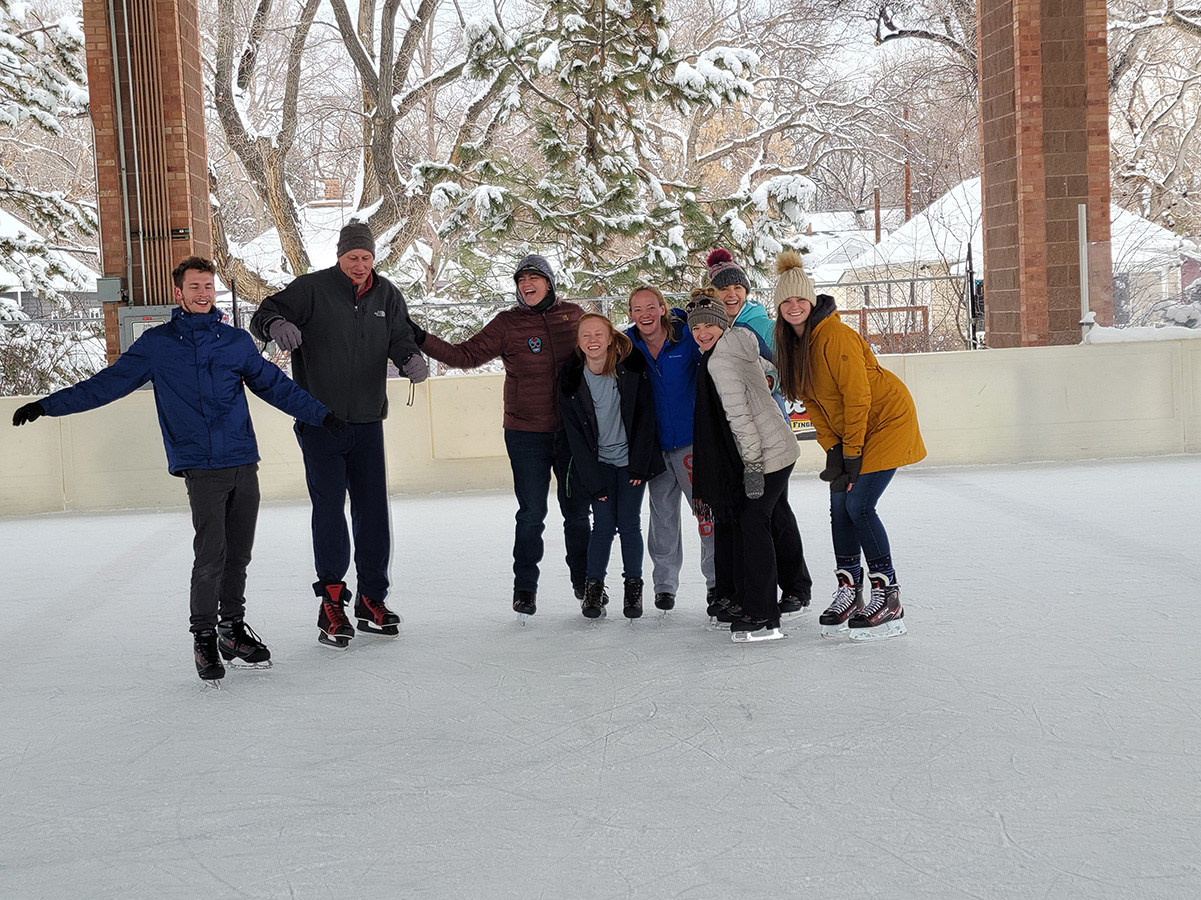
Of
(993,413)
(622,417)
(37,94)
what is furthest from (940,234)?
(622,417)

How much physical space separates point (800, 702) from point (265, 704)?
71.9 inches

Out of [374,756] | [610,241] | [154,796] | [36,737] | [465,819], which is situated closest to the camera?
[465,819]

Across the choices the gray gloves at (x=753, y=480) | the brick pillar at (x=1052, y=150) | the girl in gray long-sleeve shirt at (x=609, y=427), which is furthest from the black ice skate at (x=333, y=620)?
the brick pillar at (x=1052, y=150)

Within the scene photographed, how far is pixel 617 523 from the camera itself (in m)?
5.52

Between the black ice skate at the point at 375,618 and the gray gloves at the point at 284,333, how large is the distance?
1165mm

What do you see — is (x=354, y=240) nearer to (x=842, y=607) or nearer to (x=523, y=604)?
(x=523, y=604)

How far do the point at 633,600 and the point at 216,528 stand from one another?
1.82 metres

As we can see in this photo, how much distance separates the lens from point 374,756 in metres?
3.65

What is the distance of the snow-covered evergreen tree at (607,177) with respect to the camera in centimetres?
1266

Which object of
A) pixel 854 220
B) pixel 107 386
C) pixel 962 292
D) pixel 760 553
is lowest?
pixel 760 553

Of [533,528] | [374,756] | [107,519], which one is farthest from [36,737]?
[107,519]

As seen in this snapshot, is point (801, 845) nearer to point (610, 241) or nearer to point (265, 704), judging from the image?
point (265, 704)

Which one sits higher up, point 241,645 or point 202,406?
point 202,406

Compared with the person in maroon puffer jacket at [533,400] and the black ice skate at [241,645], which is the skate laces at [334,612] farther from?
the person in maroon puffer jacket at [533,400]
